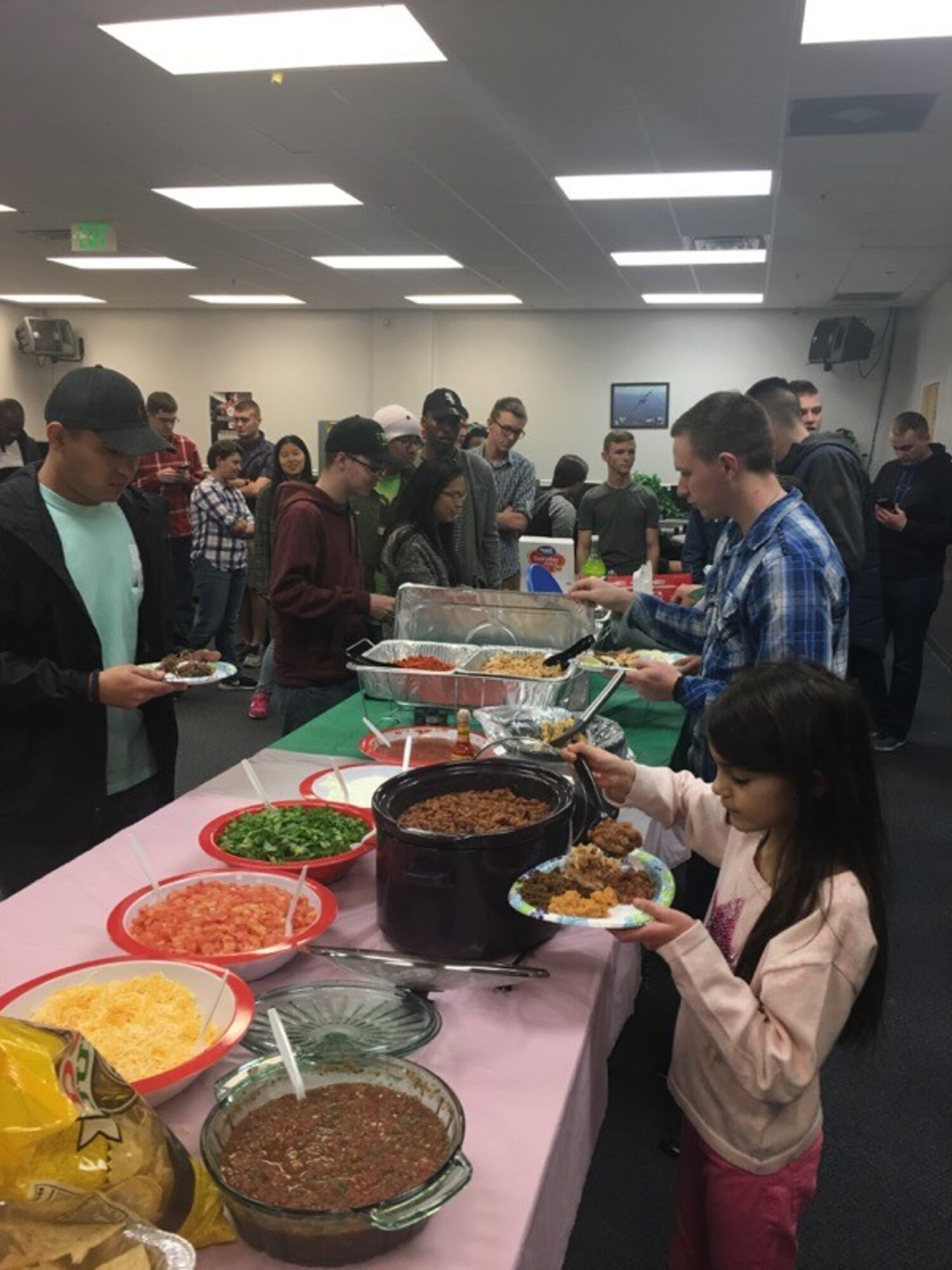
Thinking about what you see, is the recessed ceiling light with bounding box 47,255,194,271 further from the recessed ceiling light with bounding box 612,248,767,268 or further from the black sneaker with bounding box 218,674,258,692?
the black sneaker with bounding box 218,674,258,692

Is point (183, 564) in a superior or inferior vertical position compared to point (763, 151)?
inferior

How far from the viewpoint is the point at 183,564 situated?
251 inches

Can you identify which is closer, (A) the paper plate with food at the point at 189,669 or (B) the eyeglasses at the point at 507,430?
(A) the paper plate with food at the point at 189,669

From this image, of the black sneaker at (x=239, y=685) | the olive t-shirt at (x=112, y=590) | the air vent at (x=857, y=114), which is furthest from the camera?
the black sneaker at (x=239, y=685)

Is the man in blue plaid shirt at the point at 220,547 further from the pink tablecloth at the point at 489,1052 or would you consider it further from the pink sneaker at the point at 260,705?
the pink tablecloth at the point at 489,1052

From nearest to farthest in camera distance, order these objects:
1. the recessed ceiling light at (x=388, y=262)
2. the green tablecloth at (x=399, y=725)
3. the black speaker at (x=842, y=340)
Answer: the green tablecloth at (x=399, y=725) < the recessed ceiling light at (x=388, y=262) < the black speaker at (x=842, y=340)

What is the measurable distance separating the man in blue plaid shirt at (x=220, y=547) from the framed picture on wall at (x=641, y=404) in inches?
230

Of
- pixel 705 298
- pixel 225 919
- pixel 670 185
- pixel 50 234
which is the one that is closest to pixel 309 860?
pixel 225 919

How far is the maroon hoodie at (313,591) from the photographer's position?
2.57 metres

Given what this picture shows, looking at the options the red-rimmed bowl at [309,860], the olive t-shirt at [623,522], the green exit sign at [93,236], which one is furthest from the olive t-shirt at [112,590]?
the green exit sign at [93,236]

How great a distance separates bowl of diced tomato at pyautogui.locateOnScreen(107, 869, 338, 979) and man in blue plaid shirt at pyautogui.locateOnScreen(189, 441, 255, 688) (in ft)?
14.3

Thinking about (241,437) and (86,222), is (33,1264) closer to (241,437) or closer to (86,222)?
(241,437)

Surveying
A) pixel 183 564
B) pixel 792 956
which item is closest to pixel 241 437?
pixel 183 564

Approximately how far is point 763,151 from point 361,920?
14.3ft
